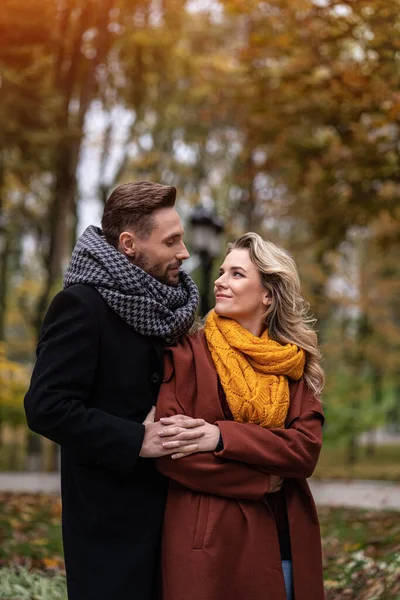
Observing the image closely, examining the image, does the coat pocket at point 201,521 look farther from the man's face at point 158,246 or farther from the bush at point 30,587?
the bush at point 30,587

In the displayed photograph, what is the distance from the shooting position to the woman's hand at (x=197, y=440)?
105 inches

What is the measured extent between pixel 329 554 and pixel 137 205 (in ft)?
15.0

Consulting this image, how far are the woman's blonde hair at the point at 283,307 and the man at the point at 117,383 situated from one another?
1.00ft

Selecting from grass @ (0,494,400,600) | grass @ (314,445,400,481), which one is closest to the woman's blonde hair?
grass @ (0,494,400,600)

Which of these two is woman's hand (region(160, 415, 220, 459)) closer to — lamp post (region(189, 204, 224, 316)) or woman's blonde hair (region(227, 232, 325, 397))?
woman's blonde hair (region(227, 232, 325, 397))

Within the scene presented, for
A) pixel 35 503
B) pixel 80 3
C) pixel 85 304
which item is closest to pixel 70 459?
pixel 85 304

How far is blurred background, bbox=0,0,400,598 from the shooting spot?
29.6 ft

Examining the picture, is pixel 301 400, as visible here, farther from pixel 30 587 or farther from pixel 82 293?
pixel 30 587

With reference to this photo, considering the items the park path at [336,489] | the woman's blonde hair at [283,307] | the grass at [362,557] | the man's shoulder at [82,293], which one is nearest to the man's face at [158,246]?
the man's shoulder at [82,293]

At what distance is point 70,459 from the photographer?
286 centimetres

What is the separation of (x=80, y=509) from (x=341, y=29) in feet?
22.0

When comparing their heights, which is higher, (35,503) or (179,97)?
(179,97)

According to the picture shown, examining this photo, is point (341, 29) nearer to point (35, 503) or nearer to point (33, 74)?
point (33, 74)

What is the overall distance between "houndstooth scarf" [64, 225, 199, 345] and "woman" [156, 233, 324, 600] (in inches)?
5.4
